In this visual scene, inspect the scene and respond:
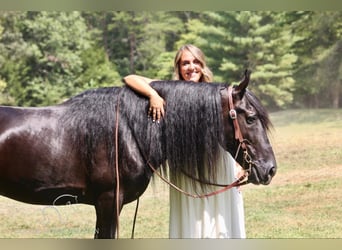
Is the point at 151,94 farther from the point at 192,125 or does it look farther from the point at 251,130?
the point at 251,130

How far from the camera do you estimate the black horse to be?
6.94ft

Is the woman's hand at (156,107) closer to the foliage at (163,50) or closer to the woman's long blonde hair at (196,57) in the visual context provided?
the woman's long blonde hair at (196,57)

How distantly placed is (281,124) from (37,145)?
128 inches

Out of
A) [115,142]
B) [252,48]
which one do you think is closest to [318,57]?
[252,48]

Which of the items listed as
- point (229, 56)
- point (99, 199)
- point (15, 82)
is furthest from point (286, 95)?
point (99, 199)

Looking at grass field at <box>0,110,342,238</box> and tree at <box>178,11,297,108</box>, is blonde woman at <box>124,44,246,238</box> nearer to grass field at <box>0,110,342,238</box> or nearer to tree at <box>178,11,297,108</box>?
grass field at <box>0,110,342,238</box>

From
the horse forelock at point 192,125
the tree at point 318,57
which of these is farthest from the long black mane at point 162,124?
the tree at point 318,57

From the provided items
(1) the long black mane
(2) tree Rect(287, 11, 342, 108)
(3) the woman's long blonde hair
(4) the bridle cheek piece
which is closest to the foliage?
(2) tree Rect(287, 11, 342, 108)

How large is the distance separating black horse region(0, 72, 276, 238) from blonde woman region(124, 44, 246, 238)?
57mm

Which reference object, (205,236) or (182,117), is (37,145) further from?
(205,236)

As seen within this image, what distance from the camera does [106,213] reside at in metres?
2.11

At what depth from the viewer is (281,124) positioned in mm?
4961

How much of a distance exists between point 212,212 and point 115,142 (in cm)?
52

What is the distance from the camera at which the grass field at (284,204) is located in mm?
3941
